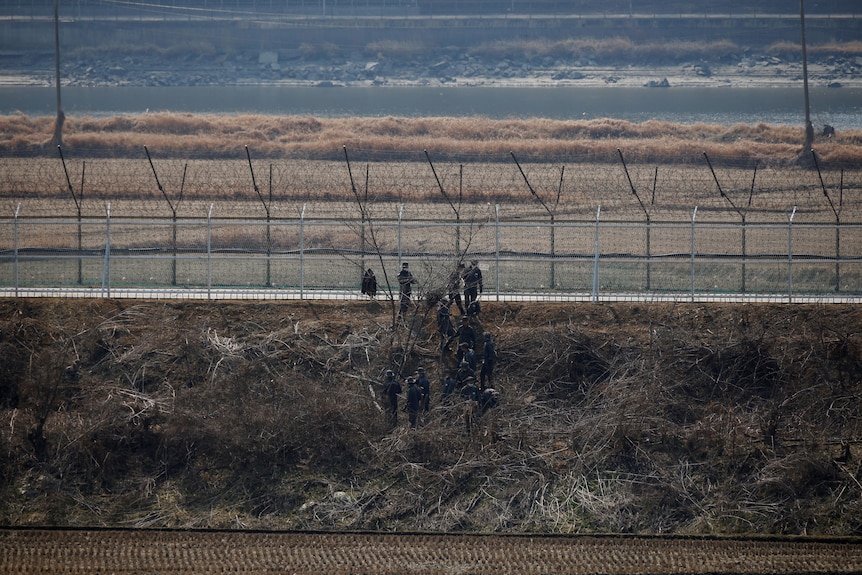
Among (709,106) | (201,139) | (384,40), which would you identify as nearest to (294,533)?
(201,139)

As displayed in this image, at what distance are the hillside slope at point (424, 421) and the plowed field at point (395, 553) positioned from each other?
1.44 feet

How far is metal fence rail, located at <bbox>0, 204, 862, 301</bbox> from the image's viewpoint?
70.3ft

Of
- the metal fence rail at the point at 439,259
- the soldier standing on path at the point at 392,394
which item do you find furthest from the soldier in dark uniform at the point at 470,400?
the metal fence rail at the point at 439,259

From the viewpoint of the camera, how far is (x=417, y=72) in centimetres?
8181

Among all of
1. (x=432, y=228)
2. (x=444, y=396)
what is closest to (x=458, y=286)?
(x=444, y=396)

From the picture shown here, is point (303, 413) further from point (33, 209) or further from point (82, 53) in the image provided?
point (82, 53)

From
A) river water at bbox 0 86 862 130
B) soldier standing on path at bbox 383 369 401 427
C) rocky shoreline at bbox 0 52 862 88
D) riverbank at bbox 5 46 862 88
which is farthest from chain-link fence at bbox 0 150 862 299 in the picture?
riverbank at bbox 5 46 862 88

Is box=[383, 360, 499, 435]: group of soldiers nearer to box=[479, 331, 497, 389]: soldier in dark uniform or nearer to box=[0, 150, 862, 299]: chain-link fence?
box=[479, 331, 497, 389]: soldier in dark uniform

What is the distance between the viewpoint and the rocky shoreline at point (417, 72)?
3093 inches

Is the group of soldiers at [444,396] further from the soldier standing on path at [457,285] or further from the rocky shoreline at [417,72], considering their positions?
the rocky shoreline at [417,72]

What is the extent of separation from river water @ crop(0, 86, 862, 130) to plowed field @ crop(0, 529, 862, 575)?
1510 inches

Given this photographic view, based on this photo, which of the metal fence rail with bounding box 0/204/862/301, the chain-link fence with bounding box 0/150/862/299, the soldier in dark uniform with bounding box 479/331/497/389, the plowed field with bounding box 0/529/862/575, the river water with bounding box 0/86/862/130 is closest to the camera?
the plowed field with bounding box 0/529/862/575

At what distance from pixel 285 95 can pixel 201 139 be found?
33465 millimetres

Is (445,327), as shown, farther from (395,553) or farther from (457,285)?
(395,553)
